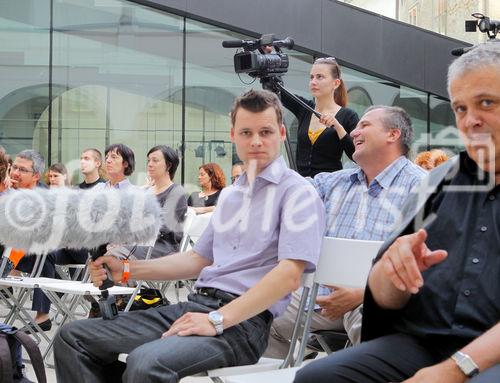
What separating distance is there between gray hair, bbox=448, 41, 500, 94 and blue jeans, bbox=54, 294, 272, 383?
1.21 metres

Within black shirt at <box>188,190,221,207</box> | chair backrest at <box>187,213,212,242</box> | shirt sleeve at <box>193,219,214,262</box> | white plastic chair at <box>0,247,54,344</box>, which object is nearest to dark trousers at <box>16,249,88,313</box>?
white plastic chair at <box>0,247,54,344</box>

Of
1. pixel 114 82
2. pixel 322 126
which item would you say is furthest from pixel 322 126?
pixel 114 82

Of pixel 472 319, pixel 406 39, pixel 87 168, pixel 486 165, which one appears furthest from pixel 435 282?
pixel 406 39

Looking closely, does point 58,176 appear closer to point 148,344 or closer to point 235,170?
point 235,170

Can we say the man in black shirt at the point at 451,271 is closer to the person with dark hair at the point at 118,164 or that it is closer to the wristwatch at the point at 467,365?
the wristwatch at the point at 467,365

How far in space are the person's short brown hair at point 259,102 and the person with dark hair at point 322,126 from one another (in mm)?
1908

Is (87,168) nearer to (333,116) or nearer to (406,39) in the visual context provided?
(333,116)

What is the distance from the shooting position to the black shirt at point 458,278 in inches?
84.9

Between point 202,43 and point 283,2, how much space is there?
1.47 m

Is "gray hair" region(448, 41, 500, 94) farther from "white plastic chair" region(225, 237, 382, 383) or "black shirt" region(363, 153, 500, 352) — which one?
"white plastic chair" region(225, 237, 382, 383)

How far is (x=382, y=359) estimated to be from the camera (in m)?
2.22

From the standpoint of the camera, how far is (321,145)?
530 cm

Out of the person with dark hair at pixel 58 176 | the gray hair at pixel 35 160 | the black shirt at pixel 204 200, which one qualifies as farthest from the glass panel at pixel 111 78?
the gray hair at pixel 35 160

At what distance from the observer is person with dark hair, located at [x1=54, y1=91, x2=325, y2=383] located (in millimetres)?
2893
